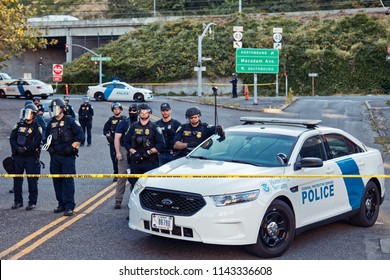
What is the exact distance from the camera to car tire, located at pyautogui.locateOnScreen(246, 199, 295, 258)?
6863mm

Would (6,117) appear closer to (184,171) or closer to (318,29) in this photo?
(184,171)

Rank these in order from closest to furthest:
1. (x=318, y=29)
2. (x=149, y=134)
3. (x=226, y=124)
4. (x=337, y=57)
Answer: (x=149, y=134) < (x=226, y=124) < (x=337, y=57) < (x=318, y=29)

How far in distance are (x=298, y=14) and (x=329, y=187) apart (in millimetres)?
59248

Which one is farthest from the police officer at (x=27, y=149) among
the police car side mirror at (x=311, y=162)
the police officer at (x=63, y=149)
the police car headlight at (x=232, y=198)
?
the police car side mirror at (x=311, y=162)

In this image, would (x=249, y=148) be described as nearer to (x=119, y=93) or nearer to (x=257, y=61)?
(x=257, y=61)

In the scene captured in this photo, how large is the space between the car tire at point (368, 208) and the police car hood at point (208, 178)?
73.1 inches

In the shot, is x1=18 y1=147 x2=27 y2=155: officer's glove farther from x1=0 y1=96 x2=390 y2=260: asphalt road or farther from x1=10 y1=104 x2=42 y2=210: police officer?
x1=0 y1=96 x2=390 y2=260: asphalt road

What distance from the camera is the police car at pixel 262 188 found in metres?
6.68

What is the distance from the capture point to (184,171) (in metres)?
7.40

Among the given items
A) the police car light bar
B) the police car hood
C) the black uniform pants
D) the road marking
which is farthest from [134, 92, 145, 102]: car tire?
the police car hood

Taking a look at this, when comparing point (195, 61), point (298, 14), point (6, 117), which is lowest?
point (6, 117)

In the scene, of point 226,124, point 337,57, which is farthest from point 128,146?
point 337,57

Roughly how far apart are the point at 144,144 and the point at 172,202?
2.52 m

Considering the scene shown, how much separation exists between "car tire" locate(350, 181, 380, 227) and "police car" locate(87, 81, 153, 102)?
100 ft
